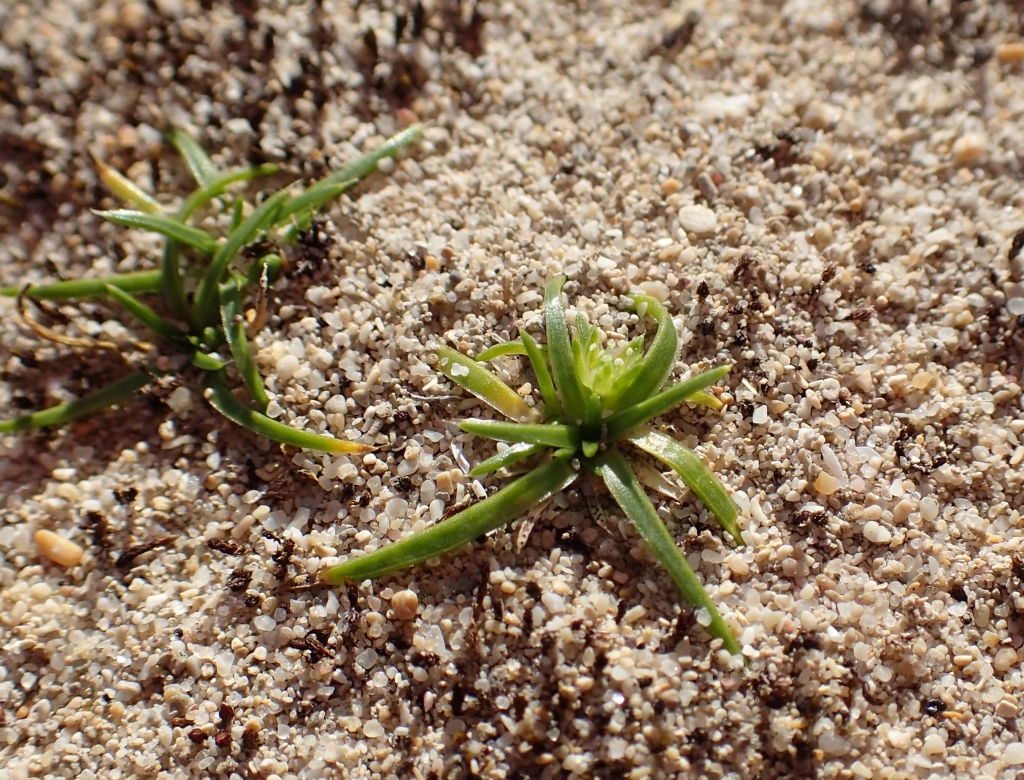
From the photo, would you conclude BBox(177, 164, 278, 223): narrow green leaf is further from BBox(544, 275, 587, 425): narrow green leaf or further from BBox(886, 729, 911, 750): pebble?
BBox(886, 729, 911, 750): pebble

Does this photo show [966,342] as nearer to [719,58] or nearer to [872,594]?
[872,594]

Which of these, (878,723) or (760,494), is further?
(760,494)

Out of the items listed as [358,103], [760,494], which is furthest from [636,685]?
[358,103]

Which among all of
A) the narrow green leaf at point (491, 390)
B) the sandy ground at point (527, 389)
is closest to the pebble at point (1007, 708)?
the sandy ground at point (527, 389)

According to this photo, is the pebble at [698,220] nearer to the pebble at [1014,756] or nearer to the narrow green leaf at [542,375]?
the narrow green leaf at [542,375]

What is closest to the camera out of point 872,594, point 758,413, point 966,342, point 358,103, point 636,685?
point 636,685

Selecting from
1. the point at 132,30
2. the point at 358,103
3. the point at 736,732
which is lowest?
the point at 736,732
